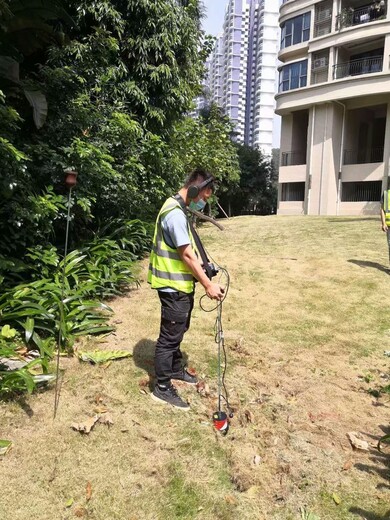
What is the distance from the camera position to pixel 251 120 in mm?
106938

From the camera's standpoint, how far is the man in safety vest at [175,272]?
3.32 m

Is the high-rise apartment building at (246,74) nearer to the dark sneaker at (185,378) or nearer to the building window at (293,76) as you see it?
the building window at (293,76)

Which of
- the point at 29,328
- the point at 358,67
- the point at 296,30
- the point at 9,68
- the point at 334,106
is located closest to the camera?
the point at 29,328

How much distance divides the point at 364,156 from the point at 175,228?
3021 cm

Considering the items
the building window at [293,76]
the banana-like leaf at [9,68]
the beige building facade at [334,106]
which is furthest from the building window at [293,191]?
the banana-like leaf at [9,68]

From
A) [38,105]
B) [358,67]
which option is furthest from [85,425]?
[358,67]

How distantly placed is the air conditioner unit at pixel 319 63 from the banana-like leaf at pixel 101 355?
2897cm

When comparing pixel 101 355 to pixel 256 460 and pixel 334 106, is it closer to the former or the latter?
pixel 256 460

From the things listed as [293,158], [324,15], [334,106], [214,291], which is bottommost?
[214,291]

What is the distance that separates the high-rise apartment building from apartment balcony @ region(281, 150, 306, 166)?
232 ft

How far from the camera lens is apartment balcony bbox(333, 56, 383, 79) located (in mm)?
25753

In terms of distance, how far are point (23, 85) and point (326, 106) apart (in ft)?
86.5

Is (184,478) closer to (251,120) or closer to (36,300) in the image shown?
(36,300)

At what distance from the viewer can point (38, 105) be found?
5230 mm
